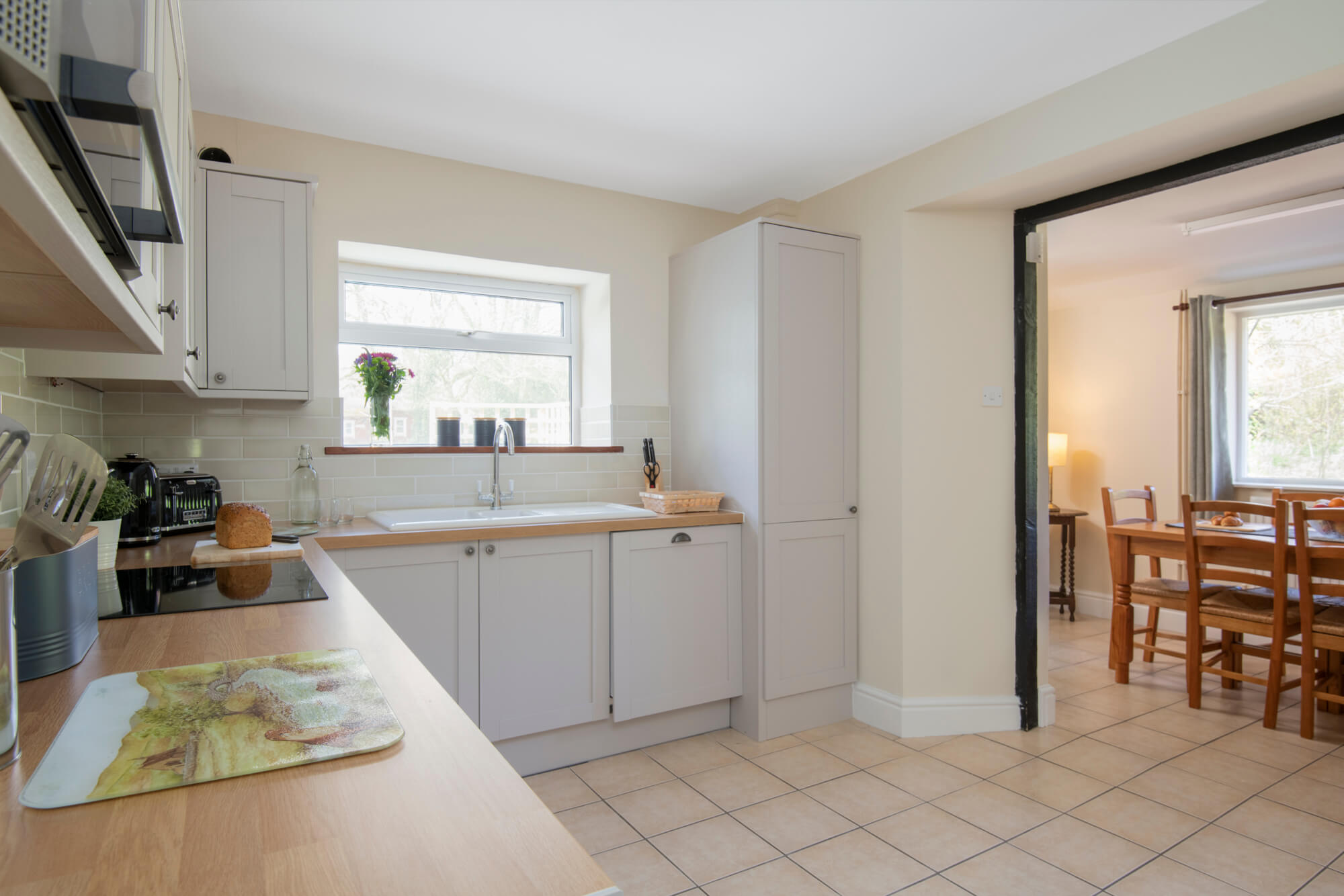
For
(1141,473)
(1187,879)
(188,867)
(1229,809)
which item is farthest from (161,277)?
(1141,473)

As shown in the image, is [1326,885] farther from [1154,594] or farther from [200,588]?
[200,588]

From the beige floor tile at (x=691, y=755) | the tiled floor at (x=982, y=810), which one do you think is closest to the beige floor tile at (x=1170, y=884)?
the tiled floor at (x=982, y=810)

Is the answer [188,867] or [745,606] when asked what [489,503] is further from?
[188,867]

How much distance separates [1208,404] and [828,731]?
3578 millimetres

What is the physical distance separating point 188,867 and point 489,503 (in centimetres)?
275

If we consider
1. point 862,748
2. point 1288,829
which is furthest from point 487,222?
point 1288,829

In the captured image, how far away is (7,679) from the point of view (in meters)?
0.65

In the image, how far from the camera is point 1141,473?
5258mm


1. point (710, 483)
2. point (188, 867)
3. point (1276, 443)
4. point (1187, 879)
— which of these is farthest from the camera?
point (1276, 443)

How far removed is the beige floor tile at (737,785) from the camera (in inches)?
101

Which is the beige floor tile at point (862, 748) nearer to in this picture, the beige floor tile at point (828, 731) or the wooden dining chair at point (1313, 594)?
the beige floor tile at point (828, 731)

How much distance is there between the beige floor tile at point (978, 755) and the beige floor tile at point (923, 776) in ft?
0.14

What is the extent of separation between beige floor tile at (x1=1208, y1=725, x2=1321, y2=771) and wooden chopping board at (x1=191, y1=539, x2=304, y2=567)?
11.4ft

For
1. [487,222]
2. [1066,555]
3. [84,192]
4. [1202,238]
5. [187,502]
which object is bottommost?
[1066,555]
